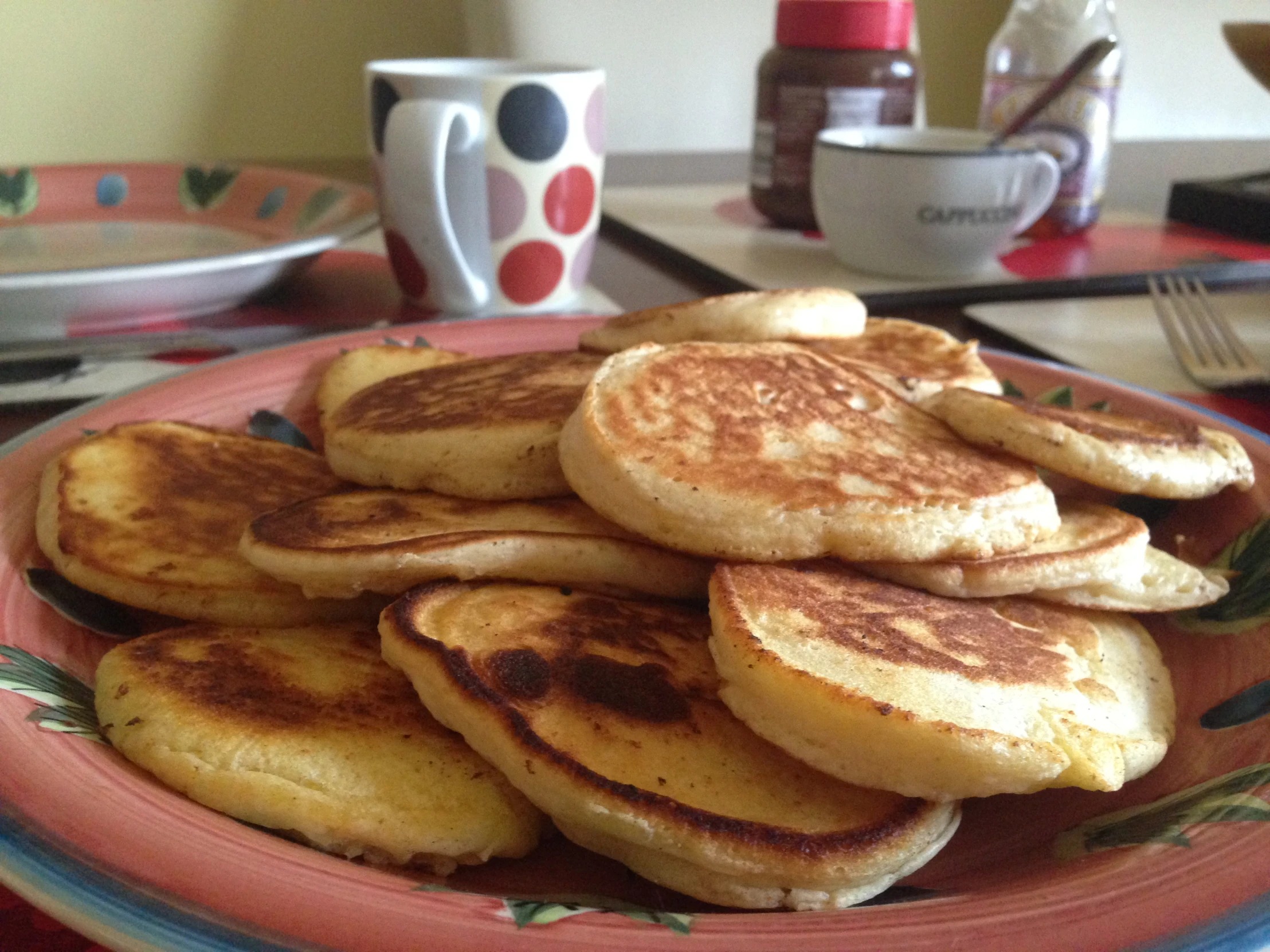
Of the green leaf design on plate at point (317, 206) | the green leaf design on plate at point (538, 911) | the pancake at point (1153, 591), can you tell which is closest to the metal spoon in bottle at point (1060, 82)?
the green leaf design on plate at point (317, 206)

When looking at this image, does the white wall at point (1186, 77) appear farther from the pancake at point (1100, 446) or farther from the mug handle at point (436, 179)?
the pancake at point (1100, 446)

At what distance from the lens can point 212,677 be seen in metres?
0.66

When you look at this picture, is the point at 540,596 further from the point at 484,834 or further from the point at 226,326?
the point at 226,326

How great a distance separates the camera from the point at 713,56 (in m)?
3.42

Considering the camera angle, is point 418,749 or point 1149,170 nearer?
point 418,749

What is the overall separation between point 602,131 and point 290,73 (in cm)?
274

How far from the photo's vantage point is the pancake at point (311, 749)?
562 mm

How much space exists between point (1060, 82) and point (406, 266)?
1147 millimetres

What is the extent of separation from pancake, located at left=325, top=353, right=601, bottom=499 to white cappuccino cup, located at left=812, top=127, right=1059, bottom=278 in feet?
3.00

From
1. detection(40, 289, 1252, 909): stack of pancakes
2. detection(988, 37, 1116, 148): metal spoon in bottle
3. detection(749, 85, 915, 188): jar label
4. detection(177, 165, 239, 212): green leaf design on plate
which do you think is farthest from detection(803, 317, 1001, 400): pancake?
detection(177, 165, 239, 212): green leaf design on plate

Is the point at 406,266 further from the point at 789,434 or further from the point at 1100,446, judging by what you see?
the point at 1100,446

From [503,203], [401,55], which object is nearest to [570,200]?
[503,203]

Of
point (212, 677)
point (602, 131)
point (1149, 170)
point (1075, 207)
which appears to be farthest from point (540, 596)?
point (1149, 170)

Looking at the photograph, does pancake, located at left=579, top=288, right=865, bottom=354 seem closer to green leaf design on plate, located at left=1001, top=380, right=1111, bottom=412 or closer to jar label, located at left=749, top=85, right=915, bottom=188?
green leaf design on plate, located at left=1001, top=380, right=1111, bottom=412
